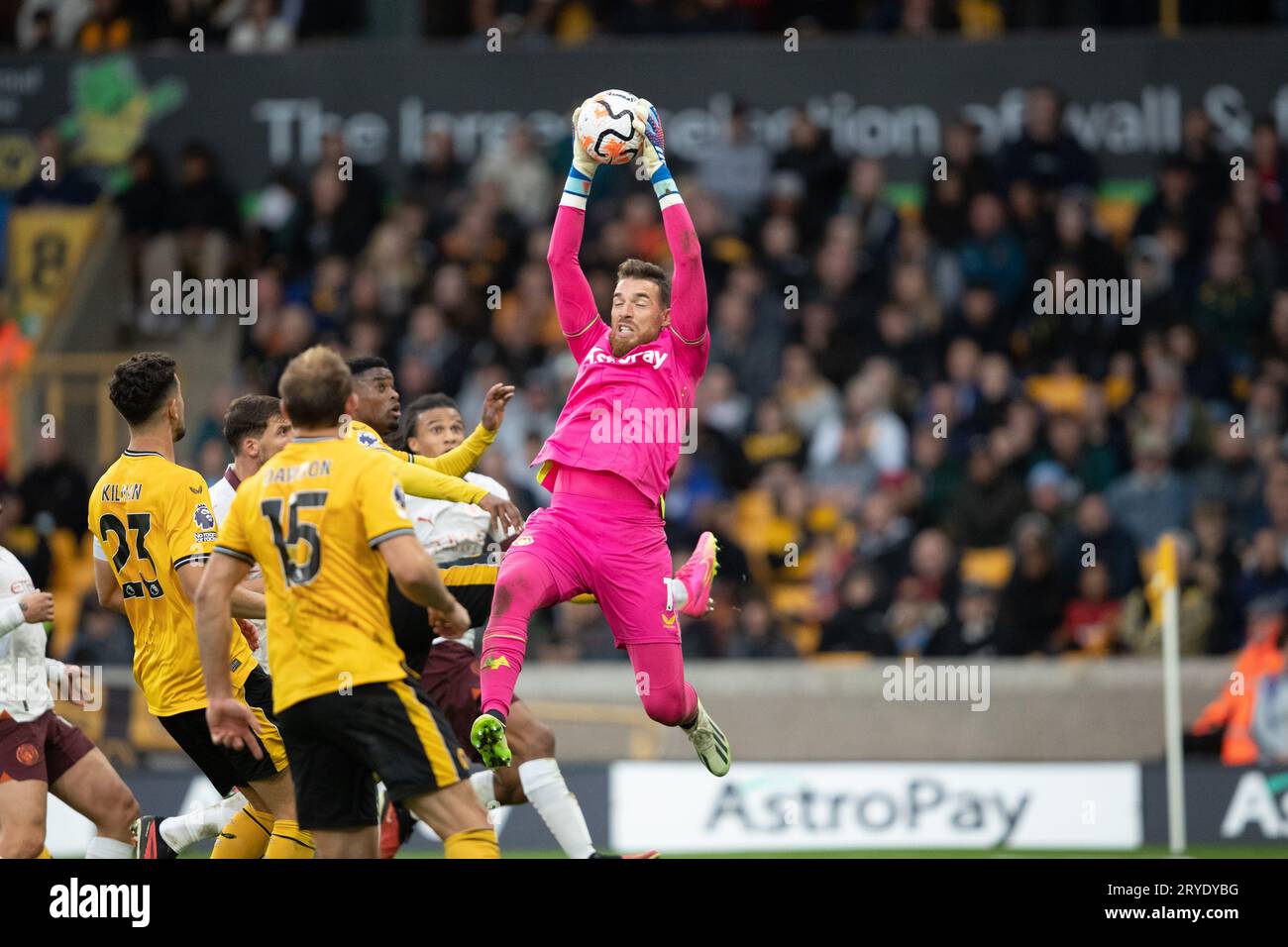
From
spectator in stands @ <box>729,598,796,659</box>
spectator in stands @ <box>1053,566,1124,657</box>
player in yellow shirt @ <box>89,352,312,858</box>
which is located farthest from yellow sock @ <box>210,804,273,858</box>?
spectator in stands @ <box>1053,566,1124,657</box>

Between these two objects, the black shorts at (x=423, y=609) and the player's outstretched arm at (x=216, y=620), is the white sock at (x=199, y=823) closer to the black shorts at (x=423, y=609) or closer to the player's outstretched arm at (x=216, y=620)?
the black shorts at (x=423, y=609)

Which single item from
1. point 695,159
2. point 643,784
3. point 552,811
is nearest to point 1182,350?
point 695,159

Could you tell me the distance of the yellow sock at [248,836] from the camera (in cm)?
904

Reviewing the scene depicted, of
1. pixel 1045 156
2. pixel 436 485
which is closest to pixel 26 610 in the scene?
pixel 436 485

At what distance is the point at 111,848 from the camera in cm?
922

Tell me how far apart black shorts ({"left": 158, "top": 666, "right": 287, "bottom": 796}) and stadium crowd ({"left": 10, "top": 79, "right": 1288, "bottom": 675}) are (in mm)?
7039

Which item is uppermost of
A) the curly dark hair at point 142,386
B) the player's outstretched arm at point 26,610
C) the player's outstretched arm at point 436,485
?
the curly dark hair at point 142,386

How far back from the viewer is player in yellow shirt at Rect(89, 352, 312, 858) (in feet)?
28.0

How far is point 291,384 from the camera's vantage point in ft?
23.9

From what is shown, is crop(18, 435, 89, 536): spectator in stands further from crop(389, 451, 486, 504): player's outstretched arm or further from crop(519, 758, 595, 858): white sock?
crop(389, 451, 486, 504): player's outstretched arm

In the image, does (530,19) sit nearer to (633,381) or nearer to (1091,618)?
(1091,618)

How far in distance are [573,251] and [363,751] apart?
131 inches

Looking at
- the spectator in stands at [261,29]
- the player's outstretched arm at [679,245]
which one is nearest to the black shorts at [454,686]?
the player's outstretched arm at [679,245]

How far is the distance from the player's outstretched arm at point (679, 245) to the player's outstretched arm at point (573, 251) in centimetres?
30
